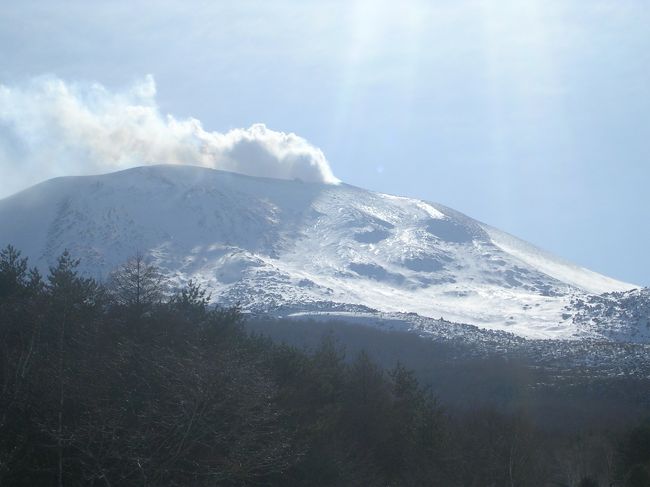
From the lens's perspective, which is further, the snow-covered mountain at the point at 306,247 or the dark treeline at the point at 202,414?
the snow-covered mountain at the point at 306,247

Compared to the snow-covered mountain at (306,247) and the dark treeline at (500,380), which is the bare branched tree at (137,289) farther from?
the snow-covered mountain at (306,247)

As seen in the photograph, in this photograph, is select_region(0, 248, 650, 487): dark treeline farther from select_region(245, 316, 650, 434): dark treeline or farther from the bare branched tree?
select_region(245, 316, 650, 434): dark treeline

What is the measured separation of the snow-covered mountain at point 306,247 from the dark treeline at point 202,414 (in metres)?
83.2

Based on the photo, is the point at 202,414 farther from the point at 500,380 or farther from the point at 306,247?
the point at 306,247

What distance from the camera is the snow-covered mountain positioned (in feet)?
431

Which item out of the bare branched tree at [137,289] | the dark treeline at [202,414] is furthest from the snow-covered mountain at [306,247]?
the bare branched tree at [137,289]

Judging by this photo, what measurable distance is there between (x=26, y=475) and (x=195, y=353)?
5.24 metres

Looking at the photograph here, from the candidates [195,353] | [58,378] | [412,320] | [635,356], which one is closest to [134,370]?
[195,353]

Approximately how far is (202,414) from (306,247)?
13959cm

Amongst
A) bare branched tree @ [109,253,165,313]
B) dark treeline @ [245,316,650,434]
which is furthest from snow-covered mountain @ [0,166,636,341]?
bare branched tree @ [109,253,165,313]

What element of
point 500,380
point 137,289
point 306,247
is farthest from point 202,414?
point 306,247

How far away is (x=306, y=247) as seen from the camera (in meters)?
157

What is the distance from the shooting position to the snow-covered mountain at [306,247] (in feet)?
431

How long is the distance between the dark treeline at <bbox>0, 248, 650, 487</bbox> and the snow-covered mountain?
8322 cm
